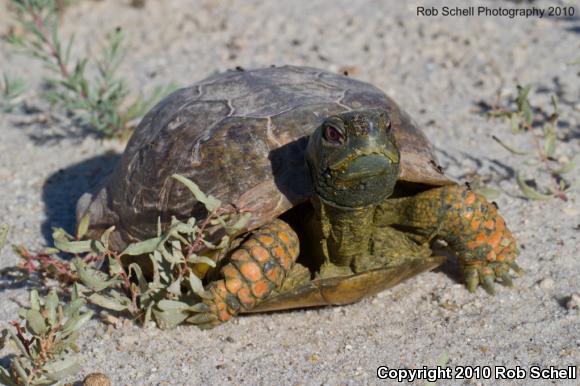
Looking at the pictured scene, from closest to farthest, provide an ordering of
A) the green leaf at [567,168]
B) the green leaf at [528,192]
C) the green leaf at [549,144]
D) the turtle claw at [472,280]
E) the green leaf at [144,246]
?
1. the green leaf at [144,246]
2. the turtle claw at [472,280]
3. the green leaf at [528,192]
4. the green leaf at [567,168]
5. the green leaf at [549,144]

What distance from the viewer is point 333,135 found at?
9.77 feet

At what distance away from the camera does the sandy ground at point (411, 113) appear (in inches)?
123

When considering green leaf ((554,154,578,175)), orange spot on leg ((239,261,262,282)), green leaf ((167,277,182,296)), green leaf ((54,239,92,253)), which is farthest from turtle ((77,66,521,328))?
green leaf ((554,154,578,175))

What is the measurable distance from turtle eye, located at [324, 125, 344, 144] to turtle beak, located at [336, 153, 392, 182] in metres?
0.10

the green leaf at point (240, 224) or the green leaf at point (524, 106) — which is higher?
the green leaf at point (240, 224)

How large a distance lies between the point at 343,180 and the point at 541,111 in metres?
2.84

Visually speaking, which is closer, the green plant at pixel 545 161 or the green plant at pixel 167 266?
the green plant at pixel 167 266

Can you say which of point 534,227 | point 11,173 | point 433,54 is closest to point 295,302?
point 534,227

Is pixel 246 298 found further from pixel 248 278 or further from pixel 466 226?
pixel 466 226

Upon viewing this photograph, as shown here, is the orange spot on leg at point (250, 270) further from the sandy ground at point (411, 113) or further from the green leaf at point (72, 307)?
the green leaf at point (72, 307)

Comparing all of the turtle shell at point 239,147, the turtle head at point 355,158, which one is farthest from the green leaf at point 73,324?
the turtle head at point 355,158

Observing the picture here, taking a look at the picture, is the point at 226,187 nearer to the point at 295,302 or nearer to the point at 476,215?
the point at 295,302

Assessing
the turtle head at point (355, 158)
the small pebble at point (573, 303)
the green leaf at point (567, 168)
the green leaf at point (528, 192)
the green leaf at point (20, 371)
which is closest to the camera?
the green leaf at point (20, 371)

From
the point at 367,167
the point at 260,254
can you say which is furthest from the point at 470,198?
the point at 260,254
